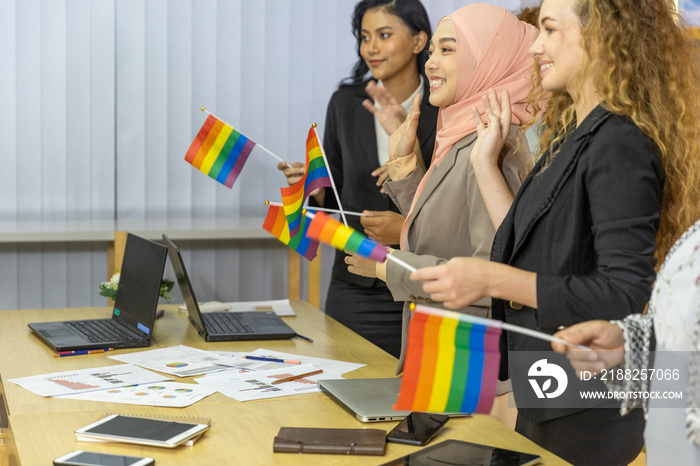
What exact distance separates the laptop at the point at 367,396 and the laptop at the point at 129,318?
690 mm

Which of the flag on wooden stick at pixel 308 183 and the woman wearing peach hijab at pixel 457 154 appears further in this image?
the flag on wooden stick at pixel 308 183

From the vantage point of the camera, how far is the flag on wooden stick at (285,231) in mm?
2410

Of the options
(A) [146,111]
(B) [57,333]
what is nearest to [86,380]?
(B) [57,333]

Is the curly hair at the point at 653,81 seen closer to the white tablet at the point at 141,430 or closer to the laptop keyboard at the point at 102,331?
the white tablet at the point at 141,430

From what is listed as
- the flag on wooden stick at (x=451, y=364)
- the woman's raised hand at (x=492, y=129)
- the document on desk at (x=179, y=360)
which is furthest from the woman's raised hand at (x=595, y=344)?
the document on desk at (x=179, y=360)

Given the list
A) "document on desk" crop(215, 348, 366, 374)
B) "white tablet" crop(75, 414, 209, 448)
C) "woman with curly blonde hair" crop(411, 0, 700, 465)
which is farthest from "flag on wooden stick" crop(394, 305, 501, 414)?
"document on desk" crop(215, 348, 366, 374)

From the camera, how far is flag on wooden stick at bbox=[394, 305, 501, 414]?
122 centimetres

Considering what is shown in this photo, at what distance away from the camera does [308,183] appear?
2387 millimetres

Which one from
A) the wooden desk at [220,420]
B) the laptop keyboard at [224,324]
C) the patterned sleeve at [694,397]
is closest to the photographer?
the patterned sleeve at [694,397]

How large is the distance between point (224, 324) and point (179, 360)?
0.40 metres

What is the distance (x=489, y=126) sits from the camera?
1.77 metres

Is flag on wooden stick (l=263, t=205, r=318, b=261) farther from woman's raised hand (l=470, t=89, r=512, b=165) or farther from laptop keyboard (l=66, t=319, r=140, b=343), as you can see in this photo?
woman's raised hand (l=470, t=89, r=512, b=165)

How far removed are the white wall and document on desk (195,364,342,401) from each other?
2027 mm

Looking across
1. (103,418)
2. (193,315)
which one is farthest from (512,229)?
(193,315)
